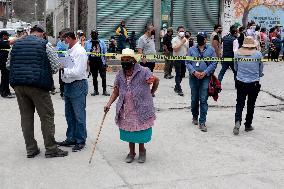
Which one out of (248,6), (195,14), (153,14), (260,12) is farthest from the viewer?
(260,12)

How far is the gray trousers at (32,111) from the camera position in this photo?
6.38 meters

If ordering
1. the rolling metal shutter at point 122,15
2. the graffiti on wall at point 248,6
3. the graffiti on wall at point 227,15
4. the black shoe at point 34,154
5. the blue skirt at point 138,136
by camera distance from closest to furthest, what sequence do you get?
1. the blue skirt at point 138,136
2. the black shoe at point 34,154
3. the rolling metal shutter at point 122,15
4. the graffiti on wall at point 227,15
5. the graffiti on wall at point 248,6

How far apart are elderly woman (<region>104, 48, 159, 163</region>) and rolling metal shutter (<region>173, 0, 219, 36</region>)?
16.0 metres

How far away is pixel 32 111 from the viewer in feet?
21.7

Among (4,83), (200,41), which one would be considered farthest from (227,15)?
(200,41)

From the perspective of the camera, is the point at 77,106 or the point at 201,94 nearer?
the point at 77,106

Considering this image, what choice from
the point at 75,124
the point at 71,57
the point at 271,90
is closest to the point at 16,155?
the point at 75,124

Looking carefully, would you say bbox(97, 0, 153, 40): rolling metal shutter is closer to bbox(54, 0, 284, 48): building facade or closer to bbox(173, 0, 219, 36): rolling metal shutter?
bbox(54, 0, 284, 48): building facade

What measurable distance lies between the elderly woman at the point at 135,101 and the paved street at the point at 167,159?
0.44 metres

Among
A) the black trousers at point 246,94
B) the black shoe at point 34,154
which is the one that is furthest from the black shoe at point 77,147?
the black trousers at point 246,94

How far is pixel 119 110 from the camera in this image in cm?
643

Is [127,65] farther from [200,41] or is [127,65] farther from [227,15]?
[227,15]

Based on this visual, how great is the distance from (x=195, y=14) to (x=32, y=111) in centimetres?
1680

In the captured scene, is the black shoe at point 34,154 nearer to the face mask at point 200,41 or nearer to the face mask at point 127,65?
the face mask at point 127,65
